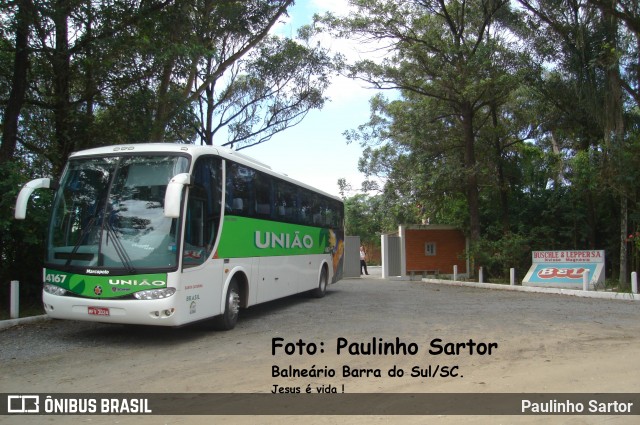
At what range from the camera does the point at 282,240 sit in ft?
40.2

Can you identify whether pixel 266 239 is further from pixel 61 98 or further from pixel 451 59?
pixel 451 59

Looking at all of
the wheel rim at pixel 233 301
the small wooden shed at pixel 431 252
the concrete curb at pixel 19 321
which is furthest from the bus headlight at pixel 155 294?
the small wooden shed at pixel 431 252

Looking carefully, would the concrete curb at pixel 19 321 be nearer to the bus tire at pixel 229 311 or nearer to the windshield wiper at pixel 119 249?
the windshield wiper at pixel 119 249

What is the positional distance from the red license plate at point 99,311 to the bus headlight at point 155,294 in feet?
1.79

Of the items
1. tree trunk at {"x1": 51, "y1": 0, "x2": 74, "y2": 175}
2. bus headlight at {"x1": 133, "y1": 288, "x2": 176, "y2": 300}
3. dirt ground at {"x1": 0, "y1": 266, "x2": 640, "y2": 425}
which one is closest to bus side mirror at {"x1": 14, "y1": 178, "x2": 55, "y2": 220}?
dirt ground at {"x1": 0, "y1": 266, "x2": 640, "y2": 425}

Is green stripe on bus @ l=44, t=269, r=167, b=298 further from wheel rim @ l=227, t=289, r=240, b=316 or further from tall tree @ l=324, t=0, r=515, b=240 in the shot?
tall tree @ l=324, t=0, r=515, b=240

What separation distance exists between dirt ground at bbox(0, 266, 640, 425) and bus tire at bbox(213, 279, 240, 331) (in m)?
0.22

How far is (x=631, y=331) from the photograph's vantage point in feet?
30.0

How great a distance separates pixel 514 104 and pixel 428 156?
168 inches

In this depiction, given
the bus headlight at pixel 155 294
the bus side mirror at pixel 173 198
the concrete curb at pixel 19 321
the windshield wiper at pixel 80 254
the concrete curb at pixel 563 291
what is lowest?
the concrete curb at pixel 563 291

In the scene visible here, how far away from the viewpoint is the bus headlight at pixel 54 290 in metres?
8.16

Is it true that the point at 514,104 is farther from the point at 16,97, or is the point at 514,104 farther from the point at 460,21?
the point at 16,97

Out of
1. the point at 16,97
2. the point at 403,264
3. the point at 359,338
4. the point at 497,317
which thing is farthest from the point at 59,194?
the point at 403,264

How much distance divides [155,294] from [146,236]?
0.92 metres
